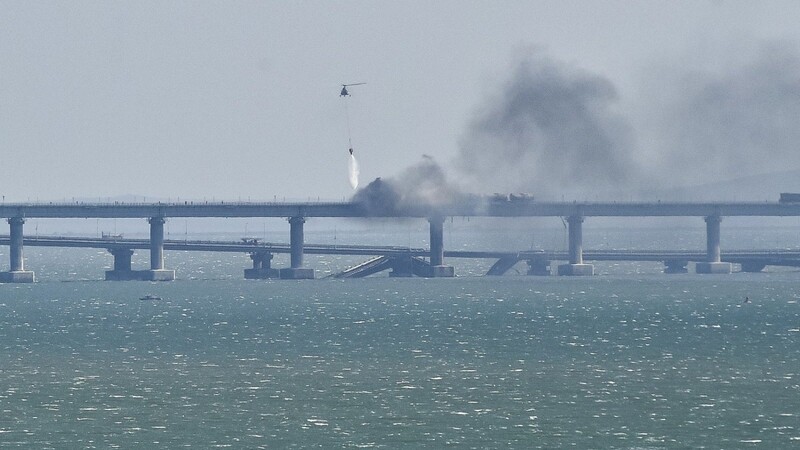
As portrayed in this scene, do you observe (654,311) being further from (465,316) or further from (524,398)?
(524,398)

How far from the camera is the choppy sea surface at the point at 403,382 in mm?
90625

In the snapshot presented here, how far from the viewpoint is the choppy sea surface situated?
9062 centimetres

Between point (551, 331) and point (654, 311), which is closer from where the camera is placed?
point (551, 331)

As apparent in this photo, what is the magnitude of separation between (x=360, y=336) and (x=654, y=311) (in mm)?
49291

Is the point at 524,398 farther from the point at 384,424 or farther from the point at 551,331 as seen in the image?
the point at 551,331

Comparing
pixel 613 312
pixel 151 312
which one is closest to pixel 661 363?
pixel 613 312

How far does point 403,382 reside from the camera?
374 ft

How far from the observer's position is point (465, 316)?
182 m

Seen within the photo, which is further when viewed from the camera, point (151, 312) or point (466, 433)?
point (151, 312)

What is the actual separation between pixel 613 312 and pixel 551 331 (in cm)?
3241

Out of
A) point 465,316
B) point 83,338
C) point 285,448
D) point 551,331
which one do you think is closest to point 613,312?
point 465,316

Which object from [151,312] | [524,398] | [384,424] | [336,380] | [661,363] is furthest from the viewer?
[151,312]

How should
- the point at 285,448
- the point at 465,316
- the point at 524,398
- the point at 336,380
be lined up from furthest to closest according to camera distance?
the point at 465,316 < the point at 336,380 < the point at 524,398 < the point at 285,448

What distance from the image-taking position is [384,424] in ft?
309
